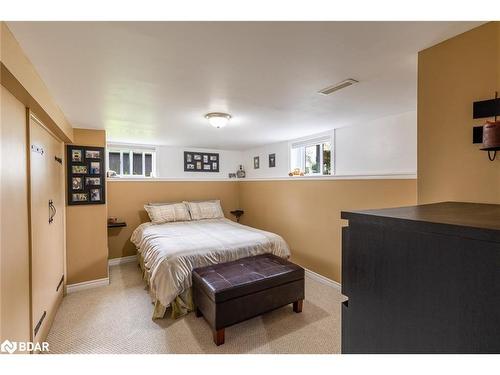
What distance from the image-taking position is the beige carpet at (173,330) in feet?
6.34

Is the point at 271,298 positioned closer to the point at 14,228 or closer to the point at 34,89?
the point at 14,228

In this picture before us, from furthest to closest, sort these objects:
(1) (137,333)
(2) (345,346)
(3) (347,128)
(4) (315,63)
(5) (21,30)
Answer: (3) (347,128), (1) (137,333), (4) (315,63), (5) (21,30), (2) (345,346)

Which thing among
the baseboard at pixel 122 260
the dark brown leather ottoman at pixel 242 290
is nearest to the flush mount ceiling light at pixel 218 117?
the dark brown leather ottoman at pixel 242 290

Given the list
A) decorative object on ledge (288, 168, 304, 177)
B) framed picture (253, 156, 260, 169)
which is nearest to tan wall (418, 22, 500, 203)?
decorative object on ledge (288, 168, 304, 177)

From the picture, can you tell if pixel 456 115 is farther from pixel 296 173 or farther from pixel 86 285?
pixel 86 285

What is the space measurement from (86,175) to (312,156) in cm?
322

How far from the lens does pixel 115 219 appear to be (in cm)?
398

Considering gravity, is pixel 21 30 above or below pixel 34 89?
above

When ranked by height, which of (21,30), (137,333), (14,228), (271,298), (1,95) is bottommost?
(137,333)

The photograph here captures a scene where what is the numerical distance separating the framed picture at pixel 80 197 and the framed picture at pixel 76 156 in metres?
0.42
